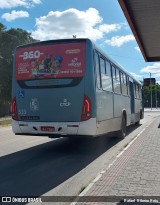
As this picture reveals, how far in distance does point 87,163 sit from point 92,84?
7.33 ft

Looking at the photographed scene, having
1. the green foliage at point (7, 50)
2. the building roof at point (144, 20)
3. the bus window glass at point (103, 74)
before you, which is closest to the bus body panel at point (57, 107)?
the bus window glass at point (103, 74)

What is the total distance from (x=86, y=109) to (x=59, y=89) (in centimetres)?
102

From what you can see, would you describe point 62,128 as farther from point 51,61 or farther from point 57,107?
point 51,61

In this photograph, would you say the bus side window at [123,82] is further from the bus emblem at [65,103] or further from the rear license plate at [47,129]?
the rear license plate at [47,129]

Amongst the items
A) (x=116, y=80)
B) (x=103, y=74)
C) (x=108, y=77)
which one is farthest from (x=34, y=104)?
(x=116, y=80)

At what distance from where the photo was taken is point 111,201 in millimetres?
5961

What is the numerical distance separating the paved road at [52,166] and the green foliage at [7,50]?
39.3m

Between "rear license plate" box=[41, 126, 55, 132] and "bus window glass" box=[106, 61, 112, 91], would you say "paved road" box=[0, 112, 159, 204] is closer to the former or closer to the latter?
"rear license plate" box=[41, 126, 55, 132]

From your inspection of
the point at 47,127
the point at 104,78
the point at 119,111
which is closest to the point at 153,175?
the point at 47,127

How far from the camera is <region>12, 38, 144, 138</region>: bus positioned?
1043cm

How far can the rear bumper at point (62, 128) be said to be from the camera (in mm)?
10320

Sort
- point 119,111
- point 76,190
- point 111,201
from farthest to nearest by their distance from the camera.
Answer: point 119,111
point 76,190
point 111,201

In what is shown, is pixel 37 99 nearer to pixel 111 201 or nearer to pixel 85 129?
pixel 85 129

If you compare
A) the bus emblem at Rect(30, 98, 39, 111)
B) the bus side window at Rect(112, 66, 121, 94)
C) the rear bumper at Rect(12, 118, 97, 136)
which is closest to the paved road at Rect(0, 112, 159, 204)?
the rear bumper at Rect(12, 118, 97, 136)
